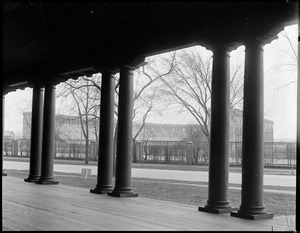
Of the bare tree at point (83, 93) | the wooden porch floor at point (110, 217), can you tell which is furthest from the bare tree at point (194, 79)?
the wooden porch floor at point (110, 217)

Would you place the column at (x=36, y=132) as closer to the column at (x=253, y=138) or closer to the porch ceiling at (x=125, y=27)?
the porch ceiling at (x=125, y=27)

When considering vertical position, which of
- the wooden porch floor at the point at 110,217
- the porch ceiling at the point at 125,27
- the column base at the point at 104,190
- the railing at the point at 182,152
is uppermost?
the porch ceiling at the point at 125,27

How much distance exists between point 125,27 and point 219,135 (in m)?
5.42

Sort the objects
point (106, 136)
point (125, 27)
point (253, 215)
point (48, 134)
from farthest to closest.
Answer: point (48, 134) → point (106, 136) → point (125, 27) → point (253, 215)

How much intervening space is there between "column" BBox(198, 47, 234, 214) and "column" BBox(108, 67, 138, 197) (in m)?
4.87

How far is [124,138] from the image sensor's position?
58.9 feet

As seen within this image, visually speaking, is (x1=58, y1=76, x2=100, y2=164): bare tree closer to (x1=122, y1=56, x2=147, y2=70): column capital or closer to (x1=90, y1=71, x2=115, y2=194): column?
(x1=90, y1=71, x2=115, y2=194): column

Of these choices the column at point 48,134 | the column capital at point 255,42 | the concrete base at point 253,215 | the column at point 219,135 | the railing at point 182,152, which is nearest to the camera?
the concrete base at point 253,215

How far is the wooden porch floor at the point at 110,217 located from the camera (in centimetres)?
1072

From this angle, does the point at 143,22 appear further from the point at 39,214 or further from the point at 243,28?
the point at 39,214

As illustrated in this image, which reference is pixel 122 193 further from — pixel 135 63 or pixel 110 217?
pixel 135 63

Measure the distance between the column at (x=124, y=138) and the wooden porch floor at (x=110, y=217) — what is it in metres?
1.08

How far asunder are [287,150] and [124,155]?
41.0 m

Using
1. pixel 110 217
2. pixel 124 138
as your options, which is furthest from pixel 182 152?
pixel 110 217
